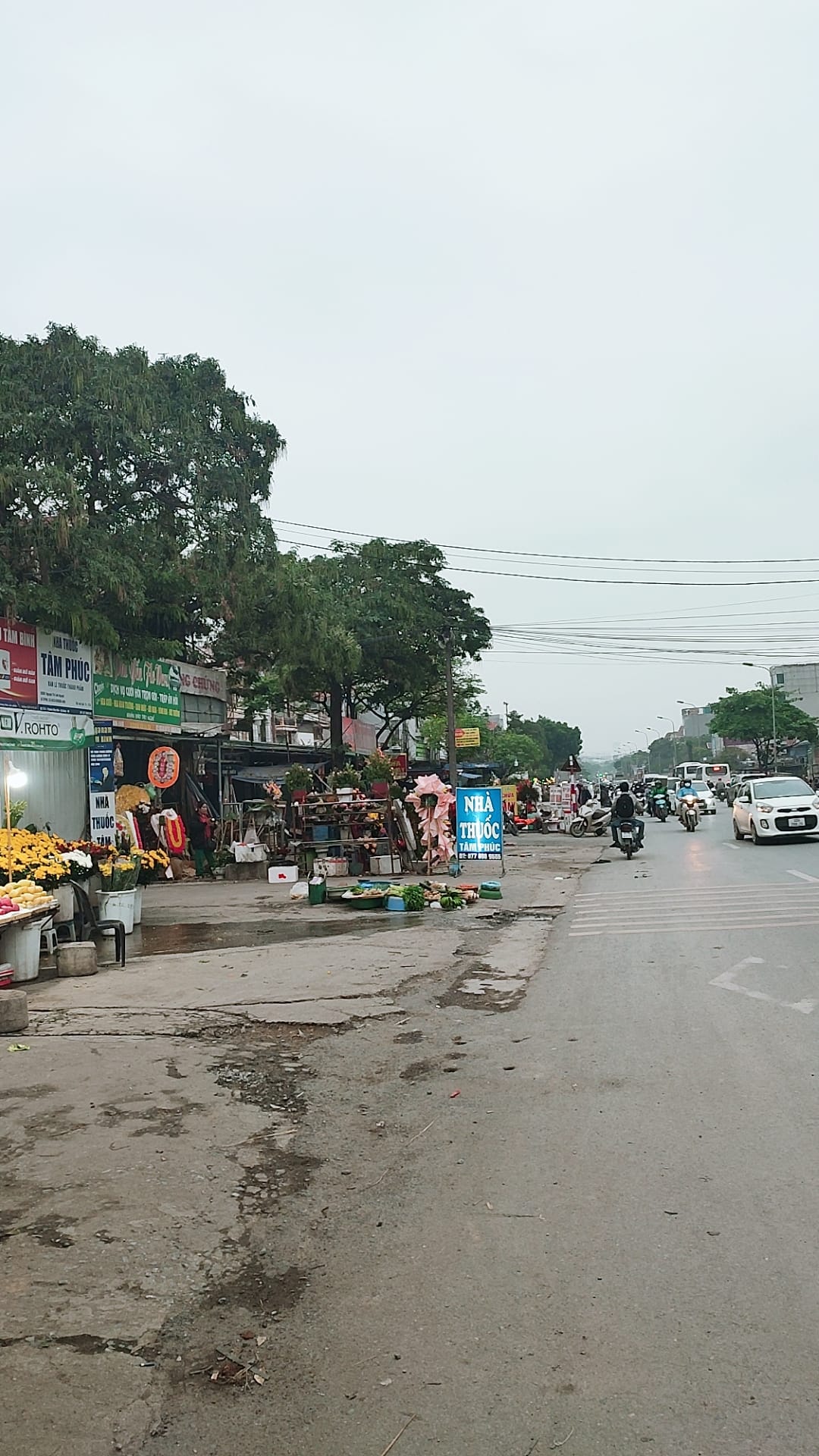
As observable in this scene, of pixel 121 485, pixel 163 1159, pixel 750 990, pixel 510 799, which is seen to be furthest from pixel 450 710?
pixel 163 1159

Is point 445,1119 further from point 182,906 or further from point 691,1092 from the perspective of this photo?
point 182,906

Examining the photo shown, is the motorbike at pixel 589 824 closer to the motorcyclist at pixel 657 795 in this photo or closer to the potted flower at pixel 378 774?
the motorcyclist at pixel 657 795

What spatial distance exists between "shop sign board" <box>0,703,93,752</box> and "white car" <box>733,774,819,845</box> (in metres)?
16.2

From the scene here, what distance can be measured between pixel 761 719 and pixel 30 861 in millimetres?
77727

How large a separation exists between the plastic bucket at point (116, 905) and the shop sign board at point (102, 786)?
6.79m

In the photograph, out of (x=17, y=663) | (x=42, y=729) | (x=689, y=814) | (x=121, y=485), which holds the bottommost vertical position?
(x=689, y=814)

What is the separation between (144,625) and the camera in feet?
69.6

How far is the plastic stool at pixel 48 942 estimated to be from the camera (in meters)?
12.3

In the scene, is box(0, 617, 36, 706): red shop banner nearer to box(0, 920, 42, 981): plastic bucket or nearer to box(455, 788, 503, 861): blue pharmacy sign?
box(0, 920, 42, 981): plastic bucket

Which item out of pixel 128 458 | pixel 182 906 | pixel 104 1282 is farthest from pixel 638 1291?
pixel 128 458

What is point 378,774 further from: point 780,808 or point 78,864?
point 78,864

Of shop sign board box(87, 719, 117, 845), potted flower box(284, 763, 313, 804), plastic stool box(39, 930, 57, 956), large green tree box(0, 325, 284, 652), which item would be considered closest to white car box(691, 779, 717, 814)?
potted flower box(284, 763, 313, 804)

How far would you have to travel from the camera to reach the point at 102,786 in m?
20.4

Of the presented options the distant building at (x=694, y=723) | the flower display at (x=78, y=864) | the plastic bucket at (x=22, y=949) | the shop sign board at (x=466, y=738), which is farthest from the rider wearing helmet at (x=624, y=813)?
the distant building at (x=694, y=723)
